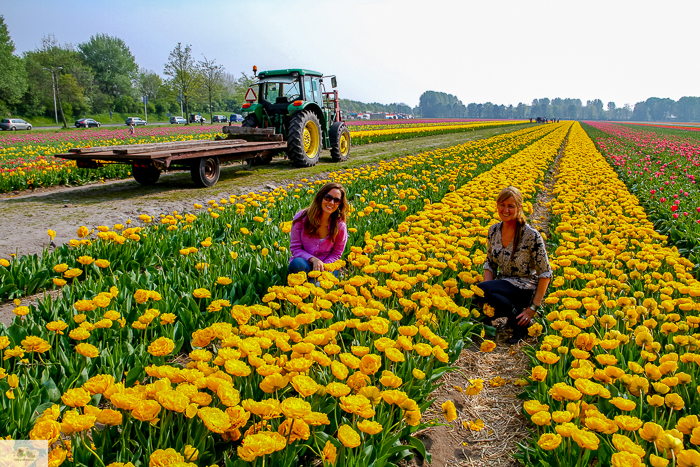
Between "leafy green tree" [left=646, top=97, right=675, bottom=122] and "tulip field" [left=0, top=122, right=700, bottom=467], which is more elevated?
"leafy green tree" [left=646, top=97, right=675, bottom=122]

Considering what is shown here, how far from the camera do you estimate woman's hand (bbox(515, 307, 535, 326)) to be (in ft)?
11.0

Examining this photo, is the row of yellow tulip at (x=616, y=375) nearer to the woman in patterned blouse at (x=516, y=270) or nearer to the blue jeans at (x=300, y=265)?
the woman in patterned blouse at (x=516, y=270)

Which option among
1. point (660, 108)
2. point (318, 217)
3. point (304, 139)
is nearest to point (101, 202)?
point (318, 217)

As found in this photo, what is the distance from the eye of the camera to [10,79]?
4556cm

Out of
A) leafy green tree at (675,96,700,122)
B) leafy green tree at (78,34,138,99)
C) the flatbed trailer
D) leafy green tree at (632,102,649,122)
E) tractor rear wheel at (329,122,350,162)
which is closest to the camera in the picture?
the flatbed trailer

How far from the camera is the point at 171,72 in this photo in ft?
144

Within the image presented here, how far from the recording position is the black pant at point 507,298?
11.5 ft

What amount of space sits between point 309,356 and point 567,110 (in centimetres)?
21088

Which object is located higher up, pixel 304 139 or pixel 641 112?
pixel 641 112

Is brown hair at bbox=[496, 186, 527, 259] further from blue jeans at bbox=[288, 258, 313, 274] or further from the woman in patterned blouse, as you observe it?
blue jeans at bbox=[288, 258, 313, 274]

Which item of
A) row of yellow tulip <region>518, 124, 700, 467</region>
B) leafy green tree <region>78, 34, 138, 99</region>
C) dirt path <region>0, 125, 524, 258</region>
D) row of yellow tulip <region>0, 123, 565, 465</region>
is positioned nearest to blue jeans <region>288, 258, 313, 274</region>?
row of yellow tulip <region>0, 123, 565, 465</region>

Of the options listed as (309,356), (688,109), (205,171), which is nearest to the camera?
(309,356)

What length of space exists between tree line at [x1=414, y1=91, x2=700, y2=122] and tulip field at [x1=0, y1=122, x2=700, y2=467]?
171516mm

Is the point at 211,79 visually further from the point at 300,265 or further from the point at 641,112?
the point at 641,112
